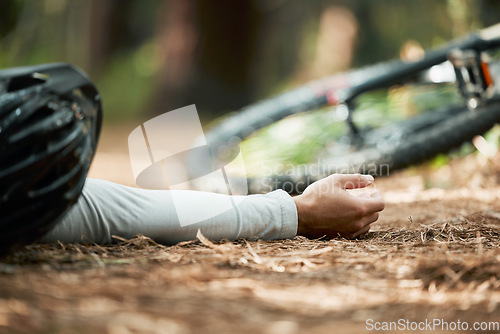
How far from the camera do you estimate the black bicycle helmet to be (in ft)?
2.75

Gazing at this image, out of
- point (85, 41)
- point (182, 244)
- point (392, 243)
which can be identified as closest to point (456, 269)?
point (392, 243)

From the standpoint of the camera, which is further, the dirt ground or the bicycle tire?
the bicycle tire

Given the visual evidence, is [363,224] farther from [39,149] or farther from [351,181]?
[39,149]

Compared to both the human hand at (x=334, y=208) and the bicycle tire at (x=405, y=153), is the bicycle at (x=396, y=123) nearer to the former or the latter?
the bicycle tire at (x=405, y=153)

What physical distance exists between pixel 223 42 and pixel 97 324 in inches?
240

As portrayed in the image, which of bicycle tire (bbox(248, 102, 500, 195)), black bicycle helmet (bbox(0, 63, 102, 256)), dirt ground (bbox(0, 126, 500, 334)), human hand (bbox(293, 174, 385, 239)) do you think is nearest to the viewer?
dirt ground (bbox(0, 126, 500, 334))

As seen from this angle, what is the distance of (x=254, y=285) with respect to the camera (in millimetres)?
824

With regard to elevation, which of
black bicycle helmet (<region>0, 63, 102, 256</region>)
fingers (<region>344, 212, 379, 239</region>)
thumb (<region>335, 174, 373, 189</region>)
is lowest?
fingers (<region>344, 212, 379, 239</region>)

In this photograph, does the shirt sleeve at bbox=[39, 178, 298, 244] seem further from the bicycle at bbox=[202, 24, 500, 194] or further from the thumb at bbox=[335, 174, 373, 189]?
the bicycle at bbox=[202, 24, 500, 194]

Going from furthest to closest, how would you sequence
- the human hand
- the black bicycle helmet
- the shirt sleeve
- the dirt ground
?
the human hand → the shirt sleeve → the black bicycle helmet → the dirt ground

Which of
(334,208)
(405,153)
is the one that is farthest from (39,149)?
(405,153)

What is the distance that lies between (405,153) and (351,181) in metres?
1.33

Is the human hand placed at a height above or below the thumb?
below

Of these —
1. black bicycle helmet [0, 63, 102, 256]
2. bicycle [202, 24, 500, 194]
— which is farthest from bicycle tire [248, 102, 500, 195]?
black bicycle helmet [0, 63, 102, 256]
